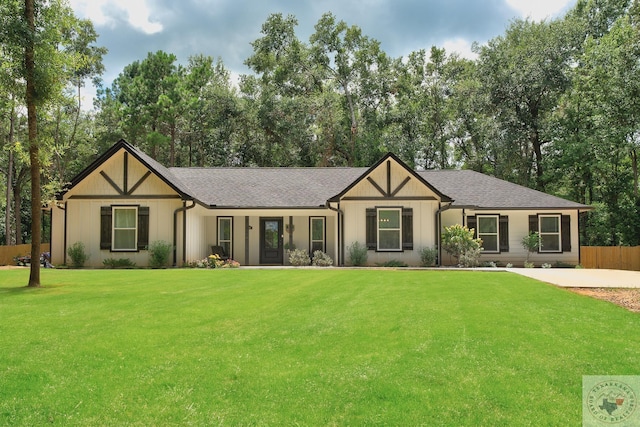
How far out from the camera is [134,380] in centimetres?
524

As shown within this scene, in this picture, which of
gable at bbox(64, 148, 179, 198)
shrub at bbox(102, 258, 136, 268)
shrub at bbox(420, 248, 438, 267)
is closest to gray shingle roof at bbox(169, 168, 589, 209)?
gable at bbox(64, 148, 179, 198)

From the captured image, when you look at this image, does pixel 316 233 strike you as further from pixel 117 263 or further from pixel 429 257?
pixel 117 263

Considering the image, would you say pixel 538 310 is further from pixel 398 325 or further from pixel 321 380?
pixel 321 380

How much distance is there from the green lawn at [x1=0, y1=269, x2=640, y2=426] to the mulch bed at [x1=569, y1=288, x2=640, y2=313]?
59 cm

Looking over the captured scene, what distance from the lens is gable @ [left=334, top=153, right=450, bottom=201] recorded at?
2155 cm

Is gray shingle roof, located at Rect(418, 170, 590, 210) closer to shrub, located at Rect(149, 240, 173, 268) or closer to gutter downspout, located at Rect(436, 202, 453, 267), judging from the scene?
gutter downspout, located at Rect(436, 202, 453, 267)

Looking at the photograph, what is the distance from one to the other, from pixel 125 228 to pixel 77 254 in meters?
2.07

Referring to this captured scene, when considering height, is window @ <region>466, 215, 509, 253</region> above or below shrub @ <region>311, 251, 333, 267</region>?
above

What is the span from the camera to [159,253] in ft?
65.7

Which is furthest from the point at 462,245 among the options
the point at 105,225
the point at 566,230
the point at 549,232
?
the point at 105,225

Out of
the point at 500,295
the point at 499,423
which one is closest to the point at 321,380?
the point at 499,423

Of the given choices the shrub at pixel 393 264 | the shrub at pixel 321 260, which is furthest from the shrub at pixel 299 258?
the shrub at pixel 393 264

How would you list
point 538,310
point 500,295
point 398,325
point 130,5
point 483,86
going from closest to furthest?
1. point 398,325
2. point 538,310
3. point 500,295
4. point 130,5
5. point 483,86

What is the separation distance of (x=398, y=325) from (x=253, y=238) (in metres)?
16.3
